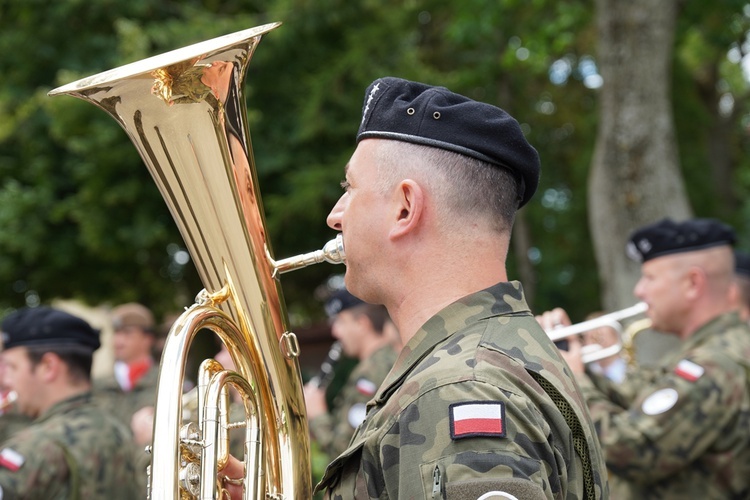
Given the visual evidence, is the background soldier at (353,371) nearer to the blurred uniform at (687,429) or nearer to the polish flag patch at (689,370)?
the blurred uniform at (687,429)

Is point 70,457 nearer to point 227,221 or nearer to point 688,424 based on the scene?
point 227,221

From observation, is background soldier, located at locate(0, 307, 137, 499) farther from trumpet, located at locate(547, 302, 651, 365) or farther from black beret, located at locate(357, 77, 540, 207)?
black beret, located at locate(357, 77, 540, 207)

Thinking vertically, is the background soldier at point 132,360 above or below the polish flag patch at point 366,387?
above

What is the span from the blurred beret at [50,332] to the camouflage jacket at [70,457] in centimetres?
32

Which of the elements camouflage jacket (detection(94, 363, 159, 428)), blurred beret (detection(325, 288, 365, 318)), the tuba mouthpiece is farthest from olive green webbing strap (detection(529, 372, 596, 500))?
camouflage jacket (detection(94, 363, 159, 428))

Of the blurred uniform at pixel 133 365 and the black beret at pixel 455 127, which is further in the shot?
the blurred uniform at pixel 133 365

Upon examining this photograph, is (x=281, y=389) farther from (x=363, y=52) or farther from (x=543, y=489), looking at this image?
(x=363, y=52)

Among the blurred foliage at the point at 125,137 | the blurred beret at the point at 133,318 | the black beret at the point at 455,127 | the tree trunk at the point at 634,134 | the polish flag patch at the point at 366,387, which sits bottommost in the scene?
the black beret at the point at 455,127

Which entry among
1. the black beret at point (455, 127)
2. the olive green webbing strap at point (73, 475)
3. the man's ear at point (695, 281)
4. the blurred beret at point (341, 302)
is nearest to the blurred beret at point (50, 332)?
the olive green webbing strap at point (73, 475)

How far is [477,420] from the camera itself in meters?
1.74

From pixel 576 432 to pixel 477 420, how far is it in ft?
1.18

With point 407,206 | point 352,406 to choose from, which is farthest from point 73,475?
point 407,206

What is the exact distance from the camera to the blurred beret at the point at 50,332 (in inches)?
205

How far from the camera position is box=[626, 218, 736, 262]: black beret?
477cm
